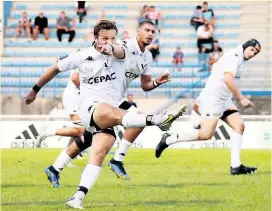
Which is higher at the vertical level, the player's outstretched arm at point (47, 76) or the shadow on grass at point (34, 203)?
the player's outstretched arm at point (47, 76)

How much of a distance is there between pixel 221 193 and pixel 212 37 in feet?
70.1

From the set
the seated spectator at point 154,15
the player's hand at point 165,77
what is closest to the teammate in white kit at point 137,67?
the player's hand at point 165,77

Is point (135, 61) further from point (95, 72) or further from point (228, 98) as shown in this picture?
point (228, 98)

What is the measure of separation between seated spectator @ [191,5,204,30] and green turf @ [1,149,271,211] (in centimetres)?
1451

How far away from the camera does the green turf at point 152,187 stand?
961cm

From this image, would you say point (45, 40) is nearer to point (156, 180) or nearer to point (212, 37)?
point (212, 37)

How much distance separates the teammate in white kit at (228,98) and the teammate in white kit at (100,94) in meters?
4.13

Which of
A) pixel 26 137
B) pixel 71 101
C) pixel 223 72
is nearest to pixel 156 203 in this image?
pixel 223 72

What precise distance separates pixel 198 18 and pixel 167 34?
1804 millimetres

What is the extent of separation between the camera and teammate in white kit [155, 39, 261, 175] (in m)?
14.2

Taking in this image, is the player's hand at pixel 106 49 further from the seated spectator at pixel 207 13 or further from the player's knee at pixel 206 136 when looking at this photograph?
the seated spectator at pixel 207 13

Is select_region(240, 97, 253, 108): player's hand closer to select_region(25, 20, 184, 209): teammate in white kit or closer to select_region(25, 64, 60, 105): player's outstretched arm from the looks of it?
select_region(25, 20, 184, 209): teammate in white kit

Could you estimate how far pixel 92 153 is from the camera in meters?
9.54

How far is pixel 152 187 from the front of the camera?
465 inches
